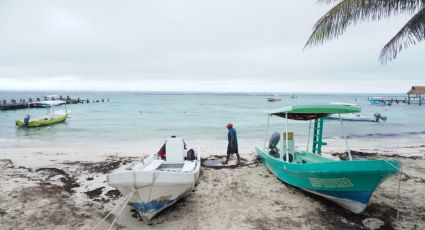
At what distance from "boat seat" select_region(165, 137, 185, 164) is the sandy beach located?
1063 mm

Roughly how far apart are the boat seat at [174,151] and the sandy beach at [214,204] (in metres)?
1.06

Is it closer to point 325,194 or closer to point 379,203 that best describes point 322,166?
point 325,194

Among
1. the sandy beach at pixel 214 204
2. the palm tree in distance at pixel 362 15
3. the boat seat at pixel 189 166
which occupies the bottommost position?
the sandy beach at pixel 214 204

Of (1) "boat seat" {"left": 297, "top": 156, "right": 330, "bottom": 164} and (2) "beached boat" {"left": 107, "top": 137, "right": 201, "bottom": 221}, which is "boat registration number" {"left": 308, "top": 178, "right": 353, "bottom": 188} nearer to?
(1) "boat seat" {"left": 297, "top": 156, "right": 330, "bottom": 164}

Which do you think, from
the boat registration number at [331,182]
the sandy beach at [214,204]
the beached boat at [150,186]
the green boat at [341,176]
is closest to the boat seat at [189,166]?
the sandy beach at [214,204]

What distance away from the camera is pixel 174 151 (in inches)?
378

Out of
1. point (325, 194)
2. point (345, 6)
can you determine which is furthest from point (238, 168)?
point (345, 6)

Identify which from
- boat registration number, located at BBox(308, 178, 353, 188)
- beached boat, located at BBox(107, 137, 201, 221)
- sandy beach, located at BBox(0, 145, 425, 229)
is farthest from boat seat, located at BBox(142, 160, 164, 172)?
boat registration number, located at BBox(308, 178, 353, 188)

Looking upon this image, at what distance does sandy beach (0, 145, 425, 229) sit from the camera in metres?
6.54

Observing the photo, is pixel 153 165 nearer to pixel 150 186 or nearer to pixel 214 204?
pixel 214 204

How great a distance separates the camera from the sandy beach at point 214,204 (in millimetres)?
6535

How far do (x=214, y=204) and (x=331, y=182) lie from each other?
9.82 ft

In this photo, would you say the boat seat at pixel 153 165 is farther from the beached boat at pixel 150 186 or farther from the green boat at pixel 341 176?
the green boat at pixel 341 176

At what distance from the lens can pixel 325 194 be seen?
286 inches
